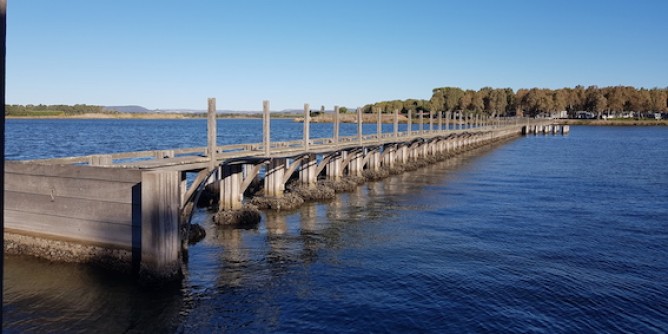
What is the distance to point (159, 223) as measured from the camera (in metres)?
10.4

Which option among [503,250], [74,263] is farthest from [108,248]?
[503,250]

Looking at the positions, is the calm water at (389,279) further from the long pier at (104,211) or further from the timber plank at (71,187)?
the timber plank at (71,187)

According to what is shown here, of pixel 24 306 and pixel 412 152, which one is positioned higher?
pixel 412 152

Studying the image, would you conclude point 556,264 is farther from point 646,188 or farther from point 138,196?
point 646,188

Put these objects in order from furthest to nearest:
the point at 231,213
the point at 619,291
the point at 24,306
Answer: the point at 231,213, the point at 619,291, the point at 24,306

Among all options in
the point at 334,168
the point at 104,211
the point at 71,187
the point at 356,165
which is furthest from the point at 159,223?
the point at 356,165

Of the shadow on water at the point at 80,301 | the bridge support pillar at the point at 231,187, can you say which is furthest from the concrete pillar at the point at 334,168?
the shadow on water at the point at 80,301

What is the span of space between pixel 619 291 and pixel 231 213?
421 inches

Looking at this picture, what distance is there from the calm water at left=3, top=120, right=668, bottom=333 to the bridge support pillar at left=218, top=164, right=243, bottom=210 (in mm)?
1047

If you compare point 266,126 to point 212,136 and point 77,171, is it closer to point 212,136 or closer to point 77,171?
point 212,136

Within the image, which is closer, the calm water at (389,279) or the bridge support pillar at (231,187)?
the calm water at (389,279)

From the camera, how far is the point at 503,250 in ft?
49.0

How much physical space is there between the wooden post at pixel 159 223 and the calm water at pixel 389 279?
464 mm

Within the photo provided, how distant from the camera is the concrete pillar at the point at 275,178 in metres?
20.4
